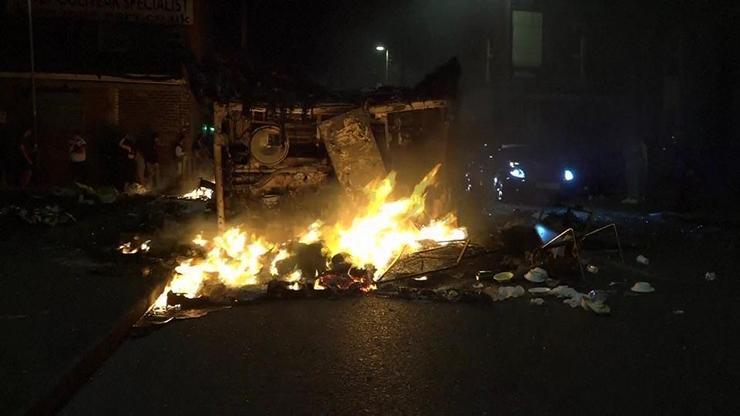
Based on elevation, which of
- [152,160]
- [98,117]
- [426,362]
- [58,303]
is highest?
[98,117]

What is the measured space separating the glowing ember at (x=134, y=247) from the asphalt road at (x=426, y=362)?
3.20 m

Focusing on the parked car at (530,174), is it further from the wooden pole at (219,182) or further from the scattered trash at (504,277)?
the scattered trash at (504,277)

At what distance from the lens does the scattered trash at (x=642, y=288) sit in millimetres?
7699

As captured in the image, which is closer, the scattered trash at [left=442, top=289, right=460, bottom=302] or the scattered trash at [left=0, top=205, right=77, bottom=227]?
the scattered trash at [left=442, top=289, right=460, bottom=302]

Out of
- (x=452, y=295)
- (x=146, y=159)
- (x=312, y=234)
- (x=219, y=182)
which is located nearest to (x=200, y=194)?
(x=146, y=159)

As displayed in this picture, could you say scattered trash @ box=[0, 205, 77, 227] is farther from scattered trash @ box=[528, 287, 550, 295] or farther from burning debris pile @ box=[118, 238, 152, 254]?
scattered trash @ box=[528, 287, 550, 295]

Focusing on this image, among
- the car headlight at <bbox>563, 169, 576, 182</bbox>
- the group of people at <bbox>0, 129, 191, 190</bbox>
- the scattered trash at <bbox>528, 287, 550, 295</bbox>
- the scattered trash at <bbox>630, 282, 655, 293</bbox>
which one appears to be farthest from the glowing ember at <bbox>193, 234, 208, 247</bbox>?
the car headlight at <bbox>563, 169, 576, 182</bbox>

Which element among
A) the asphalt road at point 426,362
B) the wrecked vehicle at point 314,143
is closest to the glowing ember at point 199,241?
the wrecked vehicle at point 314,143

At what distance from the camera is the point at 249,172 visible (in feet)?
35.2

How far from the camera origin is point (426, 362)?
17.3 ft

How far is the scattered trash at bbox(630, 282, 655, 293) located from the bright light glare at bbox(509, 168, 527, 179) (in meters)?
9.64

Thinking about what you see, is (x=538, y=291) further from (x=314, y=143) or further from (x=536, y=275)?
(x=314, y=143)

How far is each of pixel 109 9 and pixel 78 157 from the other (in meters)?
4.55

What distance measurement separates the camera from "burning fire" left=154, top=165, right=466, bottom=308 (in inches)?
332
